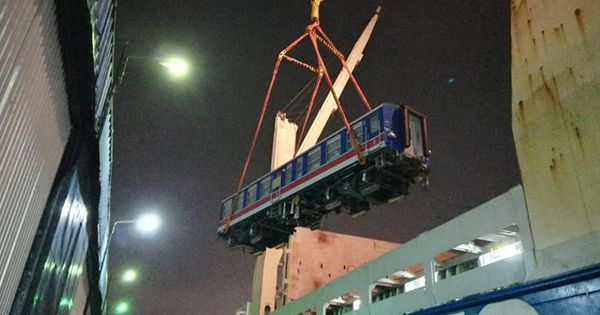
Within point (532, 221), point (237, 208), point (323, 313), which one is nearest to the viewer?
point (532, 221)

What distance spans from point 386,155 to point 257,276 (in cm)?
1171

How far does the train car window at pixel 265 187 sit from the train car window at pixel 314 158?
7.27ft

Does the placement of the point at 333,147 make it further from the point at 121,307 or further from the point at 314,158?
the point at 121,307

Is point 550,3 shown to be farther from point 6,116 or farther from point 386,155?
point 6,116

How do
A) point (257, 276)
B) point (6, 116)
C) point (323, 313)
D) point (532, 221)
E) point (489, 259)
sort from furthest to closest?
1. point (257, 276)
2. point (323, 313)
3. point (489, 259)
4. point (532, 221)
5. point (6, 116)

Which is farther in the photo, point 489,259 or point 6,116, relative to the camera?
point 489,259

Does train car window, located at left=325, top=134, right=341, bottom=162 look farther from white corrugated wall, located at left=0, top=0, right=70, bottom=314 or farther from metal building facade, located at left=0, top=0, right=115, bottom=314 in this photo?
Answer: white corrugated wall, located at left=0, top=0, right=70, bottom=314

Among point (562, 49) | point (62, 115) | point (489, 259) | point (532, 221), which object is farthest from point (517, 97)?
point (62, 115)

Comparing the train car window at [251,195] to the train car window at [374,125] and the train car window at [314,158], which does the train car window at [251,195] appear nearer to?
the train car window at [314,158]

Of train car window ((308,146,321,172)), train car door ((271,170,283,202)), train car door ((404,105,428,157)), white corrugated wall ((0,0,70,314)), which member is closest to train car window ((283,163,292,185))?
train car door ((271,170,283,202))

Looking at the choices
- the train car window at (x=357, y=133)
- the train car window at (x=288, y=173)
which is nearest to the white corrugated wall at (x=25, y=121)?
the train car window at (x=357, y=133)

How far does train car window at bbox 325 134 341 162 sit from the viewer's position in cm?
1342

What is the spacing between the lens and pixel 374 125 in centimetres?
1247

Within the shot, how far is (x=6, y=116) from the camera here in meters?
5.05
